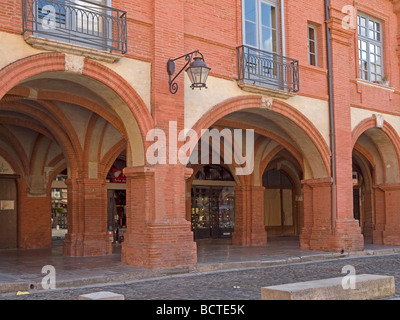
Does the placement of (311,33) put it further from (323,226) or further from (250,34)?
(323,226)

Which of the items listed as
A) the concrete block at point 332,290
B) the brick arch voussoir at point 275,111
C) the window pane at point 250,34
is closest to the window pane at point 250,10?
the window pane at point 250,34

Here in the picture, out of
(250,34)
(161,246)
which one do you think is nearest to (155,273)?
(161,246)

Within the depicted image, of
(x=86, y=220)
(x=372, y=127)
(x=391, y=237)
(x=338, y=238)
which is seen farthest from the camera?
(x=391, y=237)

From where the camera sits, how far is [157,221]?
1153cm

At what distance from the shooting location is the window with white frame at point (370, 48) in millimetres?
17500

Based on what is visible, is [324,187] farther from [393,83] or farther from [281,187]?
[281,187]

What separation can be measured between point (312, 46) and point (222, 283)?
29.0ft

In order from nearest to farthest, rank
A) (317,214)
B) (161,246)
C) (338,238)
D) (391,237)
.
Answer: (161,246), (338,238), (317,214), (391,237)

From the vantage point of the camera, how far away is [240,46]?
1349cm

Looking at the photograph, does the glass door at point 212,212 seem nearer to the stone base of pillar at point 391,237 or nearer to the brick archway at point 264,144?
the brick archway at point 264,144

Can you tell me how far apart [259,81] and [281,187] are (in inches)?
504

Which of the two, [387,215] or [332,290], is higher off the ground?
[387,215]

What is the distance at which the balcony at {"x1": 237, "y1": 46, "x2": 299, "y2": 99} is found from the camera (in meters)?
13.6
